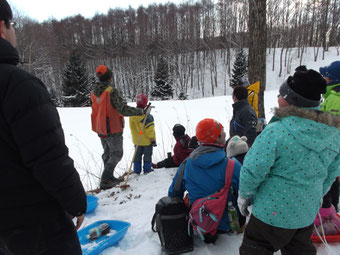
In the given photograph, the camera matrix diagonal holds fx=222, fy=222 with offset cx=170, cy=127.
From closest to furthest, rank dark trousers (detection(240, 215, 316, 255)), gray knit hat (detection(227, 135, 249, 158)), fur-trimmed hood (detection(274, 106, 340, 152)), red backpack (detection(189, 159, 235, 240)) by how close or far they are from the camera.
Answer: fur-trimmed hood (detection(274, 106, 340, 152)) → dark trousers (detection(240, 215, 316, 255)) → red backpack (detection(189, 159, 235, 240)) → gray knit hat (detection(227, 135, 249, 158))

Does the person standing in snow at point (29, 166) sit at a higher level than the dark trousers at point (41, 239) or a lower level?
higher

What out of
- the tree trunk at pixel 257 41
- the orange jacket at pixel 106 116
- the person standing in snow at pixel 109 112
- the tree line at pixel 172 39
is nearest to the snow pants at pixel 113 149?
the person standing in snow at pixel 109 112

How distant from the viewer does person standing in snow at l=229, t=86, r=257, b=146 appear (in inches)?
135

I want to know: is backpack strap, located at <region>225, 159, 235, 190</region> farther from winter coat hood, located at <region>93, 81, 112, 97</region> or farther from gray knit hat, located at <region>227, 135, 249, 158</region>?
winter coat hood, located at <region>93, 81, 112, 97</region>

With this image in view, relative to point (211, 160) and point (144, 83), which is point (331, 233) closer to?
point (211, 160)

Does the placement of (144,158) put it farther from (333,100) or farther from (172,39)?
(172,39)

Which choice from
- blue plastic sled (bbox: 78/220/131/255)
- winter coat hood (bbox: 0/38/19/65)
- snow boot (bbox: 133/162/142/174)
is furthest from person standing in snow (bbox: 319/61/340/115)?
snow boot (bbox: 133/162/142/174)

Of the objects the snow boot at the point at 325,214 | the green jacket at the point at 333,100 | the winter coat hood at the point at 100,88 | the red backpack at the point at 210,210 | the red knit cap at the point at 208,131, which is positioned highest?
the winter coat hood at the point at 100,88

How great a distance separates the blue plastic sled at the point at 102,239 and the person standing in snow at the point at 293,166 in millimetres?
1343

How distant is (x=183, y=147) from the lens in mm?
4383

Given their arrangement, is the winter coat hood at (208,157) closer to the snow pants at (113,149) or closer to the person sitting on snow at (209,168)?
the person sitting on snow at (209,168)

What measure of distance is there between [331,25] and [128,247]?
127 ft

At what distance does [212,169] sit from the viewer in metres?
2.17

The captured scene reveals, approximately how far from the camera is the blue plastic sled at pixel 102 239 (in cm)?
221
